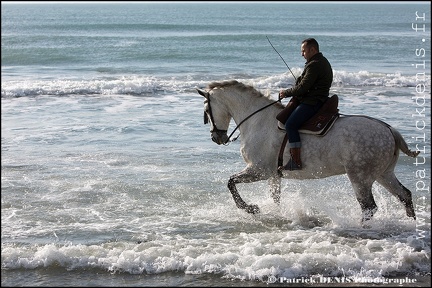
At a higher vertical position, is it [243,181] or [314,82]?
[314,82]

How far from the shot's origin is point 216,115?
30.3ft

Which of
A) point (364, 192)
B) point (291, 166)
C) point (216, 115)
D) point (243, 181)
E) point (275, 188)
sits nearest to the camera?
point (364, 192)

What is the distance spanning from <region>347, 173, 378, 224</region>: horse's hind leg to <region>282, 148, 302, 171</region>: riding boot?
66 cm

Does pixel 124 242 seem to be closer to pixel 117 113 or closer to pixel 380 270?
pixel 380 270

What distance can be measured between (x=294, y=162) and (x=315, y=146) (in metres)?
0.35

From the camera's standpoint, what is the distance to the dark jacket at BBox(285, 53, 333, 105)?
824 cm

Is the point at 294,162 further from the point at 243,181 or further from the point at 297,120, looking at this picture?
the point at 243,181

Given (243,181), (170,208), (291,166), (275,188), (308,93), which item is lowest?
(170,208)

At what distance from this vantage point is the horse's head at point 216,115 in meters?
9.20

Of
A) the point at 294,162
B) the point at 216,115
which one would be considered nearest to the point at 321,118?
the point at 294,162

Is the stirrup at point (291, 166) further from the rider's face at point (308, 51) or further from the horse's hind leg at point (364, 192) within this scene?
the rider's face at point (308, 51)

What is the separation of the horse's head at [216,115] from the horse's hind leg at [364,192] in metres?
1.97

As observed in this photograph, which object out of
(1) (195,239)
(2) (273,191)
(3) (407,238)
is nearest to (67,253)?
(1) (195,239)

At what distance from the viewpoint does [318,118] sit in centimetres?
832
